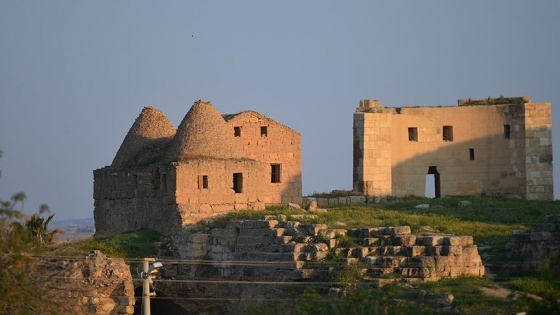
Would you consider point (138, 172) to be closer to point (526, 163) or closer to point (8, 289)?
point (526, 163)

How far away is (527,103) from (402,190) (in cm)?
512

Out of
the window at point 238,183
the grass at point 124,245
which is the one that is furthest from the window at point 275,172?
the grass at point 124,245

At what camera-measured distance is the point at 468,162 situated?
2159 inches

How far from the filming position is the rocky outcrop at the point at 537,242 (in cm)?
3816

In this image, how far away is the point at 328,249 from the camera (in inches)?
1571

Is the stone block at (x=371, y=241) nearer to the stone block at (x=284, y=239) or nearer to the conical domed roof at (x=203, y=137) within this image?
the stone block at (x=284, y=239)

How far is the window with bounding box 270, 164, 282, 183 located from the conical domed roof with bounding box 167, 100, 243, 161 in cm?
331

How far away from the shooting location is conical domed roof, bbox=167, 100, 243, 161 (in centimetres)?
4678

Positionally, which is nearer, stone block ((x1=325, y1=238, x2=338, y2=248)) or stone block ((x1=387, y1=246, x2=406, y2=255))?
stone block ((x1=387, y1=246, x2=406, y2=255))

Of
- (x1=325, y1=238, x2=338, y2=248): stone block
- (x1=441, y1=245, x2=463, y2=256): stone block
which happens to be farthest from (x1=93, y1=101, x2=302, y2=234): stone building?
(x1=441, y1=245, x2=463, y2=256): stone block

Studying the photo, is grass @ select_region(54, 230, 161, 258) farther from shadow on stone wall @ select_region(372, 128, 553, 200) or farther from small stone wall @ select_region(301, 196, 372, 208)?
shadow on stone wall @ select_region(372, 128, 553, 200)

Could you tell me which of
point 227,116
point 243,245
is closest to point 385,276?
point 243,245

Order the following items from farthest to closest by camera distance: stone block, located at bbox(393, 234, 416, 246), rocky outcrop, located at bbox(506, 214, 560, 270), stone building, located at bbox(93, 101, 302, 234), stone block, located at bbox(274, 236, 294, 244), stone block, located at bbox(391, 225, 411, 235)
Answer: stone building, located at bbox(93, 101, 302, 234)
stone block, located at bbox(274, 236, 294, 244)
stone block, located at bbox(391, 225, 411, 235)
stone block, located at bbox(393, 234, 416, 246)
rocky outcrop, located at bbox(506, 214, 560, 270)

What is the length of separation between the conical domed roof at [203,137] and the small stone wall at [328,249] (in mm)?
3336
